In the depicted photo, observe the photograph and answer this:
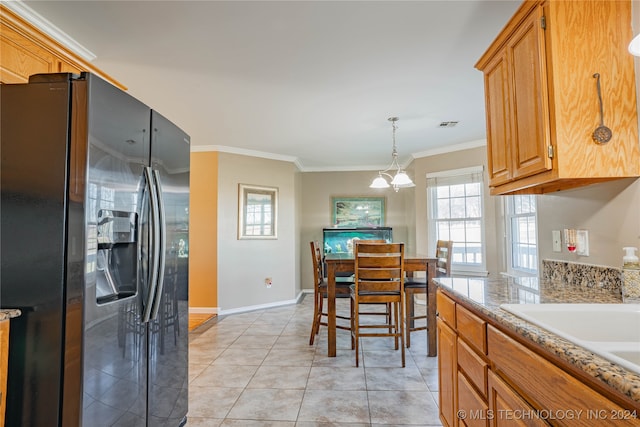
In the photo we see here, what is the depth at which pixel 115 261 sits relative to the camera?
1344 mm

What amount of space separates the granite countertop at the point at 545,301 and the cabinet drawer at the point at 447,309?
0.21 ft

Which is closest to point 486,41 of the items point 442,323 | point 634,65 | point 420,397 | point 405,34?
point 405,34

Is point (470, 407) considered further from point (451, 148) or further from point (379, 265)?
point (451, 148)

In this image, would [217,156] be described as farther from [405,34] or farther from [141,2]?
[405,34]

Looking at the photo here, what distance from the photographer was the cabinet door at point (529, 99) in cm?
134

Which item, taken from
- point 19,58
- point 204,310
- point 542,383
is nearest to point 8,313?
point 19,58

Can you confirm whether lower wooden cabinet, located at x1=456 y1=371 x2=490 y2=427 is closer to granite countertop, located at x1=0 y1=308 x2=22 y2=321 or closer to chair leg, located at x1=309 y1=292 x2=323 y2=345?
granite countertop, located at x1=0 y1=308 x2=22 y2=321

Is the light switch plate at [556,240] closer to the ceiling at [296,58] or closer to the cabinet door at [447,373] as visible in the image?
the cabinet door at [447,373]

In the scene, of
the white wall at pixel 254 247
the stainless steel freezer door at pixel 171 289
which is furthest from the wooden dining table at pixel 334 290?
the white wall at pixel 254 247

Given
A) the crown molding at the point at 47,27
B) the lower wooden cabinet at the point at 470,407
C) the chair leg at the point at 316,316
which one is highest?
the crown molding at the point at 47,27

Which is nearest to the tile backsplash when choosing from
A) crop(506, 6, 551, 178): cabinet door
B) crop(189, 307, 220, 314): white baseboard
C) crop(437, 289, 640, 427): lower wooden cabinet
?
crop(506, 6, 551, 178): cabinet door

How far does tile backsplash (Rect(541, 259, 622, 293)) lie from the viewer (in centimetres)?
141

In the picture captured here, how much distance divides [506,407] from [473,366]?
277 mm

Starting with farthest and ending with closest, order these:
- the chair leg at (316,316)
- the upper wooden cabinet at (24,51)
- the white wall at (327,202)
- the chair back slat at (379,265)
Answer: the white wall at (327,202) → the chair leg at (316,316) → the chair back slat at (379,265) → the upper wooden cabinet at (24,51)
